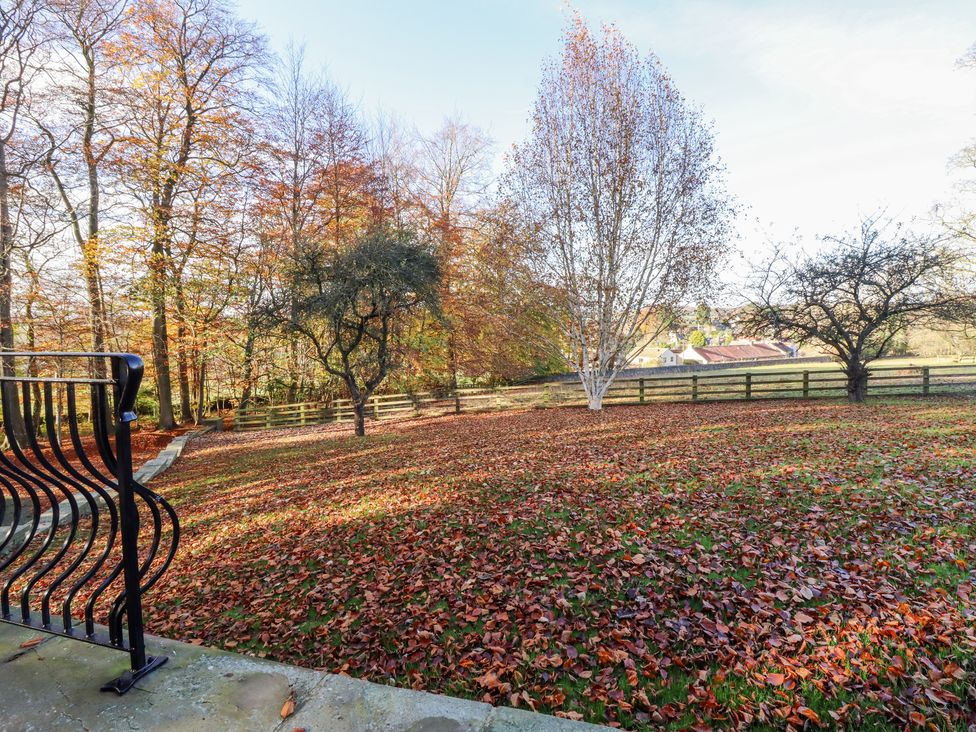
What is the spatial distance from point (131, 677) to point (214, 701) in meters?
0.41

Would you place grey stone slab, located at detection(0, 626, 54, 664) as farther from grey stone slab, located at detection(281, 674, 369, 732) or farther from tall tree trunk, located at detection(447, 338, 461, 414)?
tall tree trunk, located at detection(447, 338, 461, 414)

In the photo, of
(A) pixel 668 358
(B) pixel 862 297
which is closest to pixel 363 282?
(B) pixel 862 297

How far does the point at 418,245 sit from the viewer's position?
11156mm

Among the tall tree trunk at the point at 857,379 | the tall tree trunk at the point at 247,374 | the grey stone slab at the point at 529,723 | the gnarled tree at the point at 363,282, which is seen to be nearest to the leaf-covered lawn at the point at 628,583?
the grey stone slab at the point at 529,723

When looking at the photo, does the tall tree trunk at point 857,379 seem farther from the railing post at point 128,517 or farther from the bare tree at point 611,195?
the railing post at point 128,517

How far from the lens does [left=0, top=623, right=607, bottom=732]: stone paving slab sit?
5.57ft

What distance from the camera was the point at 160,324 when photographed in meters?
14.7

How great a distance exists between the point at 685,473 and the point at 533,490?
211 centimetres

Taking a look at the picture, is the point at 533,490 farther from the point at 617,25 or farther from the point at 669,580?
the point at 617,25

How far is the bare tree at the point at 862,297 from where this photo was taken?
1328 centimetres

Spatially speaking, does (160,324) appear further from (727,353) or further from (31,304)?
(727,353)

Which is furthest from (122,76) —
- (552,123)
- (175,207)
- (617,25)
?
(617,25)

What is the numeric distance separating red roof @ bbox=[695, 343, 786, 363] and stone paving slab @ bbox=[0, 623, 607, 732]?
Answer: 56195 mm

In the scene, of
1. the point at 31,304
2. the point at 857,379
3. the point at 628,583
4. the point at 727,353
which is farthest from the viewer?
the point at 727,353
